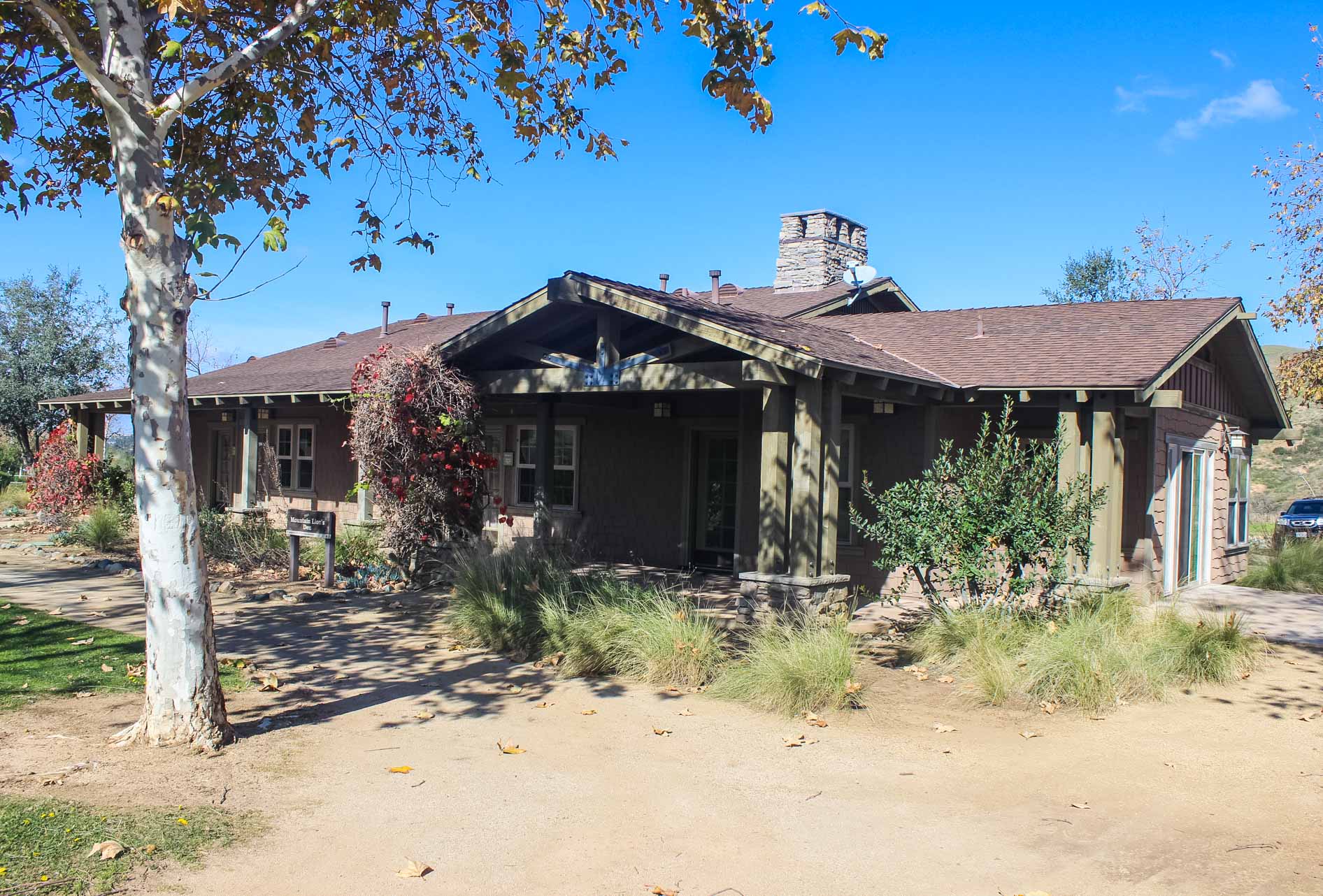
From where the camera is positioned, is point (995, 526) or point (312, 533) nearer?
point (995, 526)

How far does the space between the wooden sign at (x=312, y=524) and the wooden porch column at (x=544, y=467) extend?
2527 mm

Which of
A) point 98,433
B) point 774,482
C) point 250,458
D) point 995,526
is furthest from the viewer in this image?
point 98,433

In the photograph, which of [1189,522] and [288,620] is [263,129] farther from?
[1189,522]

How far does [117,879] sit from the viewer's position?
425 centimetres

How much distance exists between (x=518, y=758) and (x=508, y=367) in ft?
24.7

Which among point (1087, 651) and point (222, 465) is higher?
point (222, 465)

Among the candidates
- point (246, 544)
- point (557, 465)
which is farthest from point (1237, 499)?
point (246, 544)

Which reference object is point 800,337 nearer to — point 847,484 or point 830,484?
point 830,484

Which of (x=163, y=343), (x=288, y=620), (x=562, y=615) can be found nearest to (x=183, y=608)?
(x=163, y=343)

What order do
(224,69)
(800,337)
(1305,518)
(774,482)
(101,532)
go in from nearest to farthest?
1. (224,69)
2. (774,482)
3. (800,337)
4. (101,532)
5. (1305,518)

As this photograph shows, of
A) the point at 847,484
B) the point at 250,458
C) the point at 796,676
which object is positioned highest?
the point at 250,458

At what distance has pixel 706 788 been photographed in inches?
227

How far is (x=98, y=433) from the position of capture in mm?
21828

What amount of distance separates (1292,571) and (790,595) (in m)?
9.69
